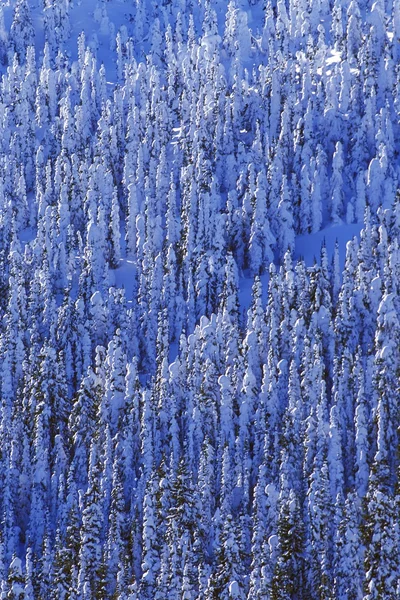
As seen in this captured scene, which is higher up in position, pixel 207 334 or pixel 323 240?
pixel 323 240

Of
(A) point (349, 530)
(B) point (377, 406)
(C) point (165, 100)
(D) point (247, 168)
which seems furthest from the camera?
(C) point (165, 100)

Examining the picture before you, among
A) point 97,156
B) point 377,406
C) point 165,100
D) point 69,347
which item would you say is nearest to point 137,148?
point 97,156

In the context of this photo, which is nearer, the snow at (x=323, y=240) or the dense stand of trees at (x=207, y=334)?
the dense stand of trees at (x=207, y=334)

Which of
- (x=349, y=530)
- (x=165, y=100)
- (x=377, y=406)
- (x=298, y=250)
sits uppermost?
(x=165, y=100)

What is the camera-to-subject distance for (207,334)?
11731 centimetres

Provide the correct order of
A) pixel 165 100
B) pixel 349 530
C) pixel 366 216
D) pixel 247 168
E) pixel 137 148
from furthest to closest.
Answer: pixel 165 100, pixel 137 148, pixel 247 168, pixel 366 216, pixel 349 530

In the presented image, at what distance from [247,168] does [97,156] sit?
2761 centimetres

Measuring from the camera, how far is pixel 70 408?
117m

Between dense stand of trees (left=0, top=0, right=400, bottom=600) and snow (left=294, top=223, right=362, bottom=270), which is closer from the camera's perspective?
dense stand of trees (left=0, top=0, right=400, bottom=600)

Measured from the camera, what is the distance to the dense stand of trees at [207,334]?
87.6 meters

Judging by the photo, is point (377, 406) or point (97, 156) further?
point (97, 156)

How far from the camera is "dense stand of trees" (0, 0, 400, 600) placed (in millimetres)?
87625

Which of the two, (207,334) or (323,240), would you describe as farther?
(323,240)

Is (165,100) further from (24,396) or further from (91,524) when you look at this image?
(91,524)
